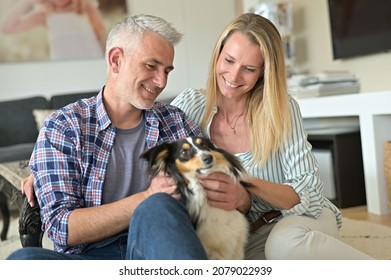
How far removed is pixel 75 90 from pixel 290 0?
6.73 ft

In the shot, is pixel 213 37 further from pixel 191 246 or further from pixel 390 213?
pixel 191 246

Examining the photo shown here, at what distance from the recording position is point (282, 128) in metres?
1.71

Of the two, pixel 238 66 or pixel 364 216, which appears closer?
pixel 238 66

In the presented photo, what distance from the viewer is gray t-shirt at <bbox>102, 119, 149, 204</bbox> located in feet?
4.87

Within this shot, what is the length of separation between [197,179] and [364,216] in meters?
1.96

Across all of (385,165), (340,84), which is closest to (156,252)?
(385,165)

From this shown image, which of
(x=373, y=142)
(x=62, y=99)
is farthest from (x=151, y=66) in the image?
(x=62, y=99)

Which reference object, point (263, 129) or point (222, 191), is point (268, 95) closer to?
point (263, 129)

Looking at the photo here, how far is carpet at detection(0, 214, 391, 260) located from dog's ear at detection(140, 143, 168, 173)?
1172mm

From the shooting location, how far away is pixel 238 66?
5.71 feet

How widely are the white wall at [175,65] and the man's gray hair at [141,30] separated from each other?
3536 millimetres

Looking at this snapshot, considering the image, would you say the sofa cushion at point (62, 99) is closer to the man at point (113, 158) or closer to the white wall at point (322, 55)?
the white wall at point (322, 55)

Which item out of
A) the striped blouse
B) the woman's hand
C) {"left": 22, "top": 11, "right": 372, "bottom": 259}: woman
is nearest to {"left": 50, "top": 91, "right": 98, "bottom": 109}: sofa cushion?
{"left": 22, "top": 11, "right": 372, "bottom": 259}: woman

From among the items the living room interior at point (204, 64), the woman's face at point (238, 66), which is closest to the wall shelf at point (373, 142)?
the living room interior at point (204, 64)
